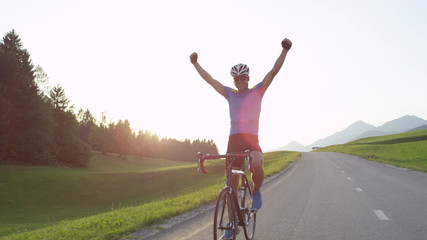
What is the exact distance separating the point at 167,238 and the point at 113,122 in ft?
319

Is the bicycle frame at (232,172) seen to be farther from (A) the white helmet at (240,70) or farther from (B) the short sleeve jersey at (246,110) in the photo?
(A) the white helmet at (240,70)

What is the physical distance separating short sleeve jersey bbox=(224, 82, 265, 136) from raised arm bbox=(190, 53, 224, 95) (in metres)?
0.33

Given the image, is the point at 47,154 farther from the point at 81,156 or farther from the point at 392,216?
the point at 392,216

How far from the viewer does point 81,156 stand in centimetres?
6250

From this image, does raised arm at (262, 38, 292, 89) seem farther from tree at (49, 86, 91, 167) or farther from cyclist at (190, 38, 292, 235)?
tree at (49, 86, 91, 167)

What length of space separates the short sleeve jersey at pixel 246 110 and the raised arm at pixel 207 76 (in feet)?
1.09

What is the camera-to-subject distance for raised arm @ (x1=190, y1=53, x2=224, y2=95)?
5223 millimetres

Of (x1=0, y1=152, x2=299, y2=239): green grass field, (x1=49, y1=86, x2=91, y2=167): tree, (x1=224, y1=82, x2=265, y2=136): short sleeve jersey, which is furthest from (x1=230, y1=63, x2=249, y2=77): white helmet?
(x1=49, y1=86, x2=91, y2=167): tree

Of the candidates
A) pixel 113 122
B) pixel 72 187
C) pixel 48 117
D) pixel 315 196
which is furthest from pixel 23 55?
pixel 315 196

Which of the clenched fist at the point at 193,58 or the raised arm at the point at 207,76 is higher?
the clenched fist at the point at 193,58

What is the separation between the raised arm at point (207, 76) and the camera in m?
5.22

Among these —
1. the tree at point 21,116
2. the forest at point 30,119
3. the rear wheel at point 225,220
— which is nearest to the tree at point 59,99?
the forest at point 30,119

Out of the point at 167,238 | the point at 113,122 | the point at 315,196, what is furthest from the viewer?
the point at 113,122

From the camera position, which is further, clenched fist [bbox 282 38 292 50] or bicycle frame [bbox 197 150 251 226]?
clenched fist [bbox 282 38 292 50]
